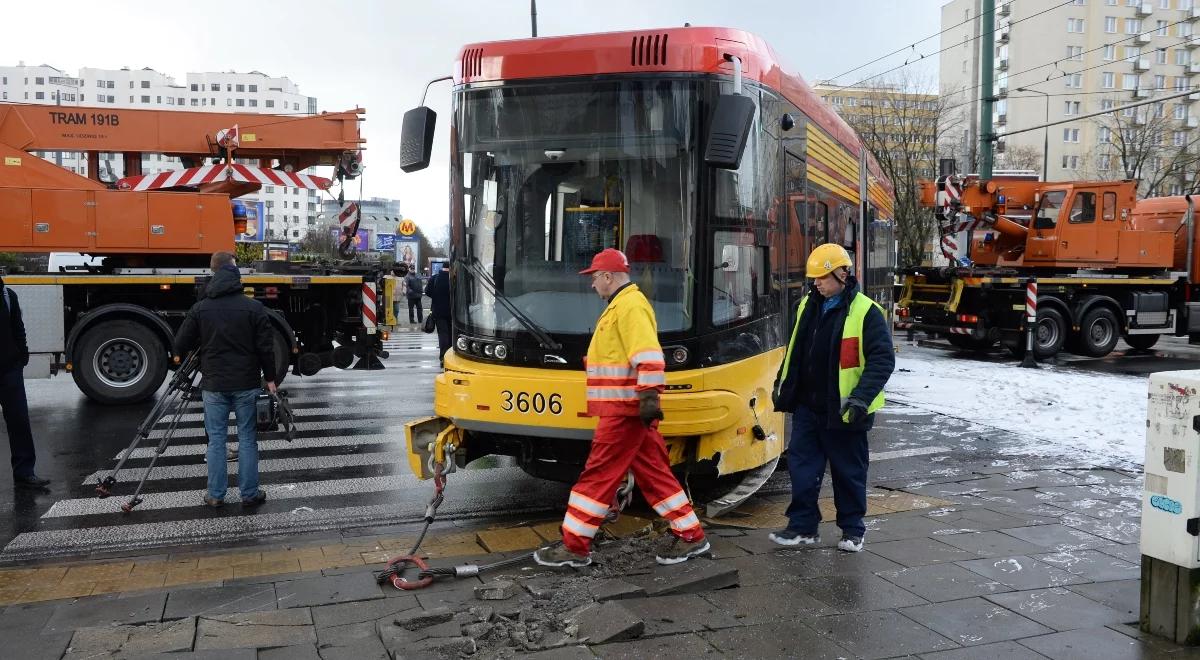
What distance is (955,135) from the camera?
4662 centimetres

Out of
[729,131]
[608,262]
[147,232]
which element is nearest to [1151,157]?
[147,232]

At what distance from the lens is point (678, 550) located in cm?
560

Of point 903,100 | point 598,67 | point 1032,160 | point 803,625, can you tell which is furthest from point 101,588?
point 1032,160

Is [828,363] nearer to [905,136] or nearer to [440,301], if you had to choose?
[440,301]

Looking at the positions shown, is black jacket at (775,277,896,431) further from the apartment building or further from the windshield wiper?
the apartment building

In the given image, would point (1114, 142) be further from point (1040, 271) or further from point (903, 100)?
point (1040, 271)

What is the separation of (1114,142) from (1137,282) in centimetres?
3098

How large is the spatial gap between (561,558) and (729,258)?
7.68 feet

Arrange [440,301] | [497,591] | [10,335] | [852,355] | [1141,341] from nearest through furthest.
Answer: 1. [497,591]
2. [852,355]
3. [10,335]
4. [440,301]
5. [1141,341]

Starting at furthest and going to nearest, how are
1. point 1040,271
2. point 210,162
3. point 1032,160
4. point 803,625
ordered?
1. point 1032,160
2. point 1040,271
3. point 210,162
4. point 803,625

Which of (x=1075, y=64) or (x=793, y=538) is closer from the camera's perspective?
(x=793, y=538)

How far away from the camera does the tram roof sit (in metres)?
6.47

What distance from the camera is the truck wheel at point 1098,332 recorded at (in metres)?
19.4

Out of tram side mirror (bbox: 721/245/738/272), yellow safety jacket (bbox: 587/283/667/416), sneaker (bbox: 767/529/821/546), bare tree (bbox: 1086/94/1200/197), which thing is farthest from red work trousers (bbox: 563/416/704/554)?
bare tree (bbox: 1086/94/1200/197)
